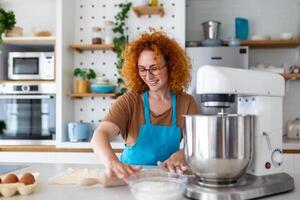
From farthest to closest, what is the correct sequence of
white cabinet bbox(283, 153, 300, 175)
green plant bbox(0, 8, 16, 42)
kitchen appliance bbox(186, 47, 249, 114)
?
kitchen appliance bbox(186, 47, 249, 114), white cabinet bbox(283, 153, 300, 175), green plant bbox(0, 8, 16, 42)

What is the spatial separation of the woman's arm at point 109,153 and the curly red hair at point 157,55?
0.29 m

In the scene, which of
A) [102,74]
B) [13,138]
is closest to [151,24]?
[102,74]

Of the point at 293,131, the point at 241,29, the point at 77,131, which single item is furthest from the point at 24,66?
the point at 293,131

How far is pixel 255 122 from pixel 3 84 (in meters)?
2.63

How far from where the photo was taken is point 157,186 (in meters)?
0.98

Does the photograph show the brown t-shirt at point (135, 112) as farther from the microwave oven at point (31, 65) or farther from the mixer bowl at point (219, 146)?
the microwave oven at point (31, 65)

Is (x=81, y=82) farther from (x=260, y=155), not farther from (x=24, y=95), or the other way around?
(x=260, y=155)

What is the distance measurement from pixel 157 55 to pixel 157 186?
2.55 ft

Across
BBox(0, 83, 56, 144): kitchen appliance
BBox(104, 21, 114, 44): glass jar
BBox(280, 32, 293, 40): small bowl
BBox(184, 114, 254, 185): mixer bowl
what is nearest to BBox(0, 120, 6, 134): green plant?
BBox(0, 83, 56, 144): kitchen appliance

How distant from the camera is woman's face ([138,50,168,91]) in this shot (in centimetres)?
159

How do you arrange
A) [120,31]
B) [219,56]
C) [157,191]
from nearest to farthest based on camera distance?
[157,191] < [219,56] < [120,31]

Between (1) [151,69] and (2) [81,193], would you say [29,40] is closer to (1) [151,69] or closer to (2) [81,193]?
(1) [151,69]

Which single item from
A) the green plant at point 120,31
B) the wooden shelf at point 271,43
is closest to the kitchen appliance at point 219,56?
the wooden shelf at point 271,43

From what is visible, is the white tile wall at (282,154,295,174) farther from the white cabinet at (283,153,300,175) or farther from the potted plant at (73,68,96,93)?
the potted plant at (73,68,96,93)
